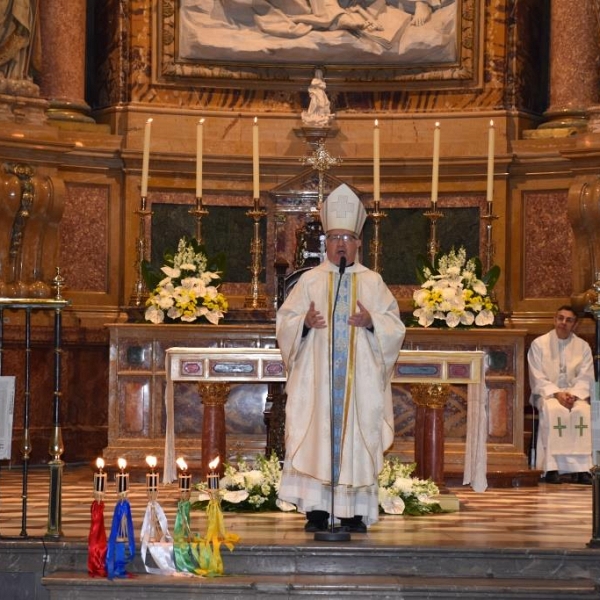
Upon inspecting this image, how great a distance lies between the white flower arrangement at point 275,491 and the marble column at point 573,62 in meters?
4.89

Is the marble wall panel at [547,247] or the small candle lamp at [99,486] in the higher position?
the marble wall panel at [547,247]

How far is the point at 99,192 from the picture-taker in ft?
49.6

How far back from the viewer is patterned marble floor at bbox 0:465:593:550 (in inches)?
371

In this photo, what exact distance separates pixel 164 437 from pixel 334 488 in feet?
11.6

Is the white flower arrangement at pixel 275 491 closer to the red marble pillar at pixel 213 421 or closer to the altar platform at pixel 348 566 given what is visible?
the red marble pillar at pixel 213 421

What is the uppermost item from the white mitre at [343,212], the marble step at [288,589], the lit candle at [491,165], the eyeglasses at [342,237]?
the lit candle at [491,165]

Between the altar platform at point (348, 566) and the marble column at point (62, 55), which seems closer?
the altar platform at point (348, 566)

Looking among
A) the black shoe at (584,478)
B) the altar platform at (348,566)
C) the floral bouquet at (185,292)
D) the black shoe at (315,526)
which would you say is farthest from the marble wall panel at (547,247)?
the black shoe at (315,526)

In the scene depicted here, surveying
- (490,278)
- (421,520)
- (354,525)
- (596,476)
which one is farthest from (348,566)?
(490,278)

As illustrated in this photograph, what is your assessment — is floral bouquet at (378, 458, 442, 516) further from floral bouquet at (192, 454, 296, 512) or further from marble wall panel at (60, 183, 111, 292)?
marble wall panel at (60, 183, 111, 292)

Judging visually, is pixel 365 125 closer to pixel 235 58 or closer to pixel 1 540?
pixel 235 58

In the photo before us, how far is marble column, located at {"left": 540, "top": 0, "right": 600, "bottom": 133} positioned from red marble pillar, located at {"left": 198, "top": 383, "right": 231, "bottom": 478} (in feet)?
15.2

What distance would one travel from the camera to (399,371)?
12039mm

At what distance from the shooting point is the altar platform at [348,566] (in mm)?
8695
